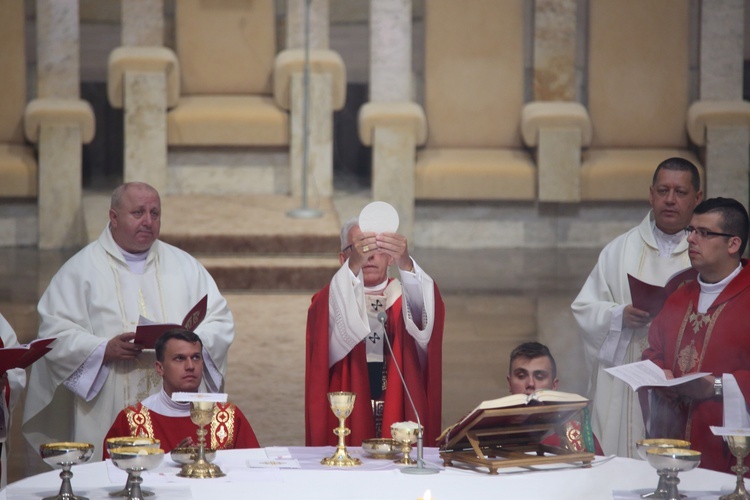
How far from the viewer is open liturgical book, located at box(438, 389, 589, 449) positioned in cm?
345

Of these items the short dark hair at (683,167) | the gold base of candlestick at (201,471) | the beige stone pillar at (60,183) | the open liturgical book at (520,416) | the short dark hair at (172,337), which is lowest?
the gold base of candlestick at (201,471)

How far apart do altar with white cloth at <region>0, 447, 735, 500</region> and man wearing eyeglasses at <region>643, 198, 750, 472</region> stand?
601mm

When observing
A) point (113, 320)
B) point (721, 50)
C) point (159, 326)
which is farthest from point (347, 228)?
point (721, 50)

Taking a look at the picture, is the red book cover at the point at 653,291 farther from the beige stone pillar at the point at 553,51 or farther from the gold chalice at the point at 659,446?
the beige stone pillar at the point at 553,51

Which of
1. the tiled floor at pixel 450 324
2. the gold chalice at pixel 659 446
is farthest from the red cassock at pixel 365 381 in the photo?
the tiled floor at pixel 450 324

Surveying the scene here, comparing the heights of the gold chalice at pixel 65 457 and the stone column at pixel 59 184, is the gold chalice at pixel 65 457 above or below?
below

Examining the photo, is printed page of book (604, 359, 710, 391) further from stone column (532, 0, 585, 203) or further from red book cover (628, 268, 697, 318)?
stone column (532, 0, 585, 203)

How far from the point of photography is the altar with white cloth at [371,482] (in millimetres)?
3299

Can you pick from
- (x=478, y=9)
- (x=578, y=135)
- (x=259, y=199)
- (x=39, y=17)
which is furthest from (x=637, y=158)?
(x=39, y=17)

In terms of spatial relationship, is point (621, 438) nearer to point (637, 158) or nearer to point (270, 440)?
point (270, 440)

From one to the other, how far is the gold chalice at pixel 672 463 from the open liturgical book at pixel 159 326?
6.35 feet

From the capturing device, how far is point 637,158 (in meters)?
10.8

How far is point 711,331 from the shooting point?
4.25 meters

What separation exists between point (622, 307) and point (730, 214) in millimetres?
826
